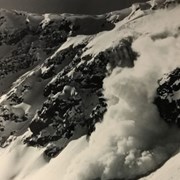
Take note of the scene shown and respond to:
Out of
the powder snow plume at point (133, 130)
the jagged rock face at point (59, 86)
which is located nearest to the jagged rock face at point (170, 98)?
the powder snow plume at point (133, 130)

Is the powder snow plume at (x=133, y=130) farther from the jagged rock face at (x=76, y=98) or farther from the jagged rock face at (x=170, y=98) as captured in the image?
the jagged rock face at (x=76, y=98)

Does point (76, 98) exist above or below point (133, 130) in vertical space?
below

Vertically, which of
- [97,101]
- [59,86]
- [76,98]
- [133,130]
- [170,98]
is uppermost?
[170,98]

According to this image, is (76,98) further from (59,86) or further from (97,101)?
(59,86)

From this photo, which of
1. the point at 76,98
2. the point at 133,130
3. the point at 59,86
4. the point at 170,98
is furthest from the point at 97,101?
the point at 170,98

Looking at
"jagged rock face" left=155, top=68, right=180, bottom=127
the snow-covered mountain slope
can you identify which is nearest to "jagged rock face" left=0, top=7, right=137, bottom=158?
the snow-covered mountain slope

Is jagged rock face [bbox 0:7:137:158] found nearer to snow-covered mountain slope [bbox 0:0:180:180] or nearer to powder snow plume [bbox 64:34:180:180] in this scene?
snow-covered mountain slope [bbox 0:0:180:180]

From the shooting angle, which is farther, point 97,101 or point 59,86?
point 59,86
